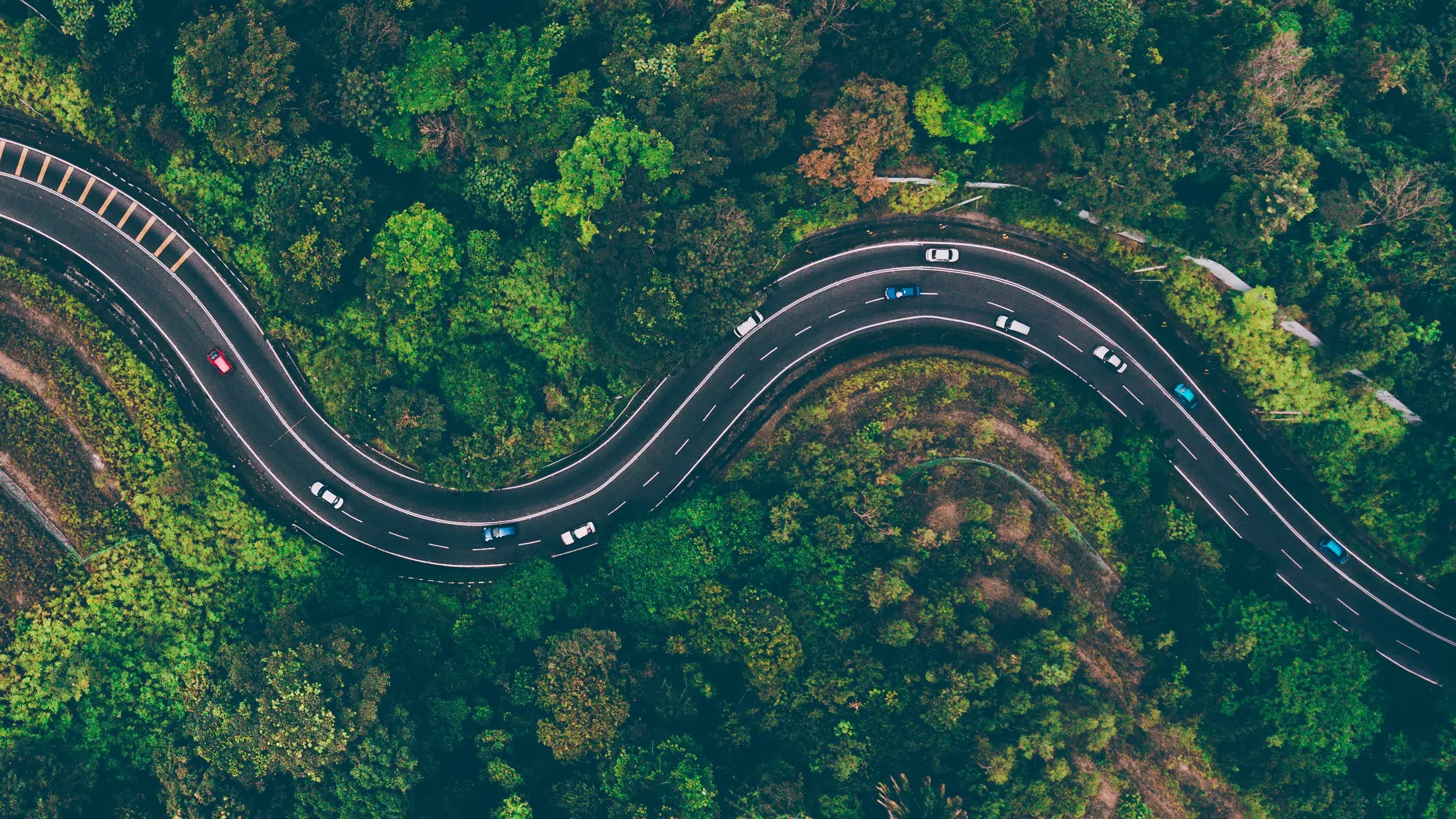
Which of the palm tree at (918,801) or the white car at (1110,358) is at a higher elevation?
the white car at (1110,358)

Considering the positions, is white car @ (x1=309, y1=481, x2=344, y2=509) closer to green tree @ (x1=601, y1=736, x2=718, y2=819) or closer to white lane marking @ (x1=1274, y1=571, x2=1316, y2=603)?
green tree @ (x1=601, y1=736, x2=718, y2=819)

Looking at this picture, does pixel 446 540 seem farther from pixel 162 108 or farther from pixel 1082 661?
pixel 1082 661

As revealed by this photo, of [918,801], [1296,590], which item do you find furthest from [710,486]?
[1296,590]

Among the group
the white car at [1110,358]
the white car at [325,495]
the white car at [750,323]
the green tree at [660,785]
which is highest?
the white car at [1110,358]

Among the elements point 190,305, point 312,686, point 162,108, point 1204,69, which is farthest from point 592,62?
point 312,686

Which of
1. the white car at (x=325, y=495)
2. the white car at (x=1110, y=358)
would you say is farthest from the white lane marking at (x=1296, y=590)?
the white car at (x=325, y=495)

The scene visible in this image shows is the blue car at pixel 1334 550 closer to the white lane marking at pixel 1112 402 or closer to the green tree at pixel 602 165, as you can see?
the white lane marking at pixel 1112 402

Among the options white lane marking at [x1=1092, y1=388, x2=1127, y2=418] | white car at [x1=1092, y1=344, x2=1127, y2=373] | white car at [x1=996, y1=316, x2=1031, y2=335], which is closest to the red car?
white car at [x1=996, y1=316, x2=1031, y2=335]
